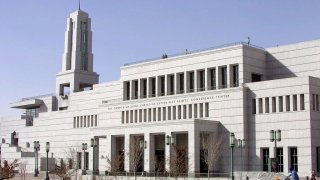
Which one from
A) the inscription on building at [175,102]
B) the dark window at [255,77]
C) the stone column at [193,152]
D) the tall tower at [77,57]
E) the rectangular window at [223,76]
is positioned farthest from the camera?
the tall tower at [77,57]

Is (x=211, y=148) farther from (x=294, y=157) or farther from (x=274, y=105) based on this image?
(x=294, y=157)

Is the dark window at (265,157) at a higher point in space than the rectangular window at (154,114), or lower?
lower

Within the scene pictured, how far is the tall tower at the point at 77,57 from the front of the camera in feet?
364

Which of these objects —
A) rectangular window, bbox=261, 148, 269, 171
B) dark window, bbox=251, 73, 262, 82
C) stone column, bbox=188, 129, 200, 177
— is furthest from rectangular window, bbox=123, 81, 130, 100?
rectangular window, bbox=261, 148, 269, 171

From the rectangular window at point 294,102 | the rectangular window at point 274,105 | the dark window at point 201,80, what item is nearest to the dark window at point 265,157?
the rectangular window at point 274,105

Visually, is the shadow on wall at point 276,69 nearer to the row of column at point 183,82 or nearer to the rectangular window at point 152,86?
the row of column at point 183,82

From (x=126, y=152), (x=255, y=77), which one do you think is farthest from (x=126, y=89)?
(x=255, y=77)

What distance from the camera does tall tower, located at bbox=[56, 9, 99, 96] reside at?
4373 inches

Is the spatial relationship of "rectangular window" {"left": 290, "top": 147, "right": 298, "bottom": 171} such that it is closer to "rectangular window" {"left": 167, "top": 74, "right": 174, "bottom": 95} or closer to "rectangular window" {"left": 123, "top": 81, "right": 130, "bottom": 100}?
"rectangular window" {"left": 167, "top": 74, "right": 174, "bottom": 95}

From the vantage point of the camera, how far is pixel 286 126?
6825 cm

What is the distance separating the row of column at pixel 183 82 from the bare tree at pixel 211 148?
23.9 ft

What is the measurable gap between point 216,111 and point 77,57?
44.7 m

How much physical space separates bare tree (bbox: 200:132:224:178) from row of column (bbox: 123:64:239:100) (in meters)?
7.29

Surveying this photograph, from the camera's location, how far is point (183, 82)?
81562 mm
